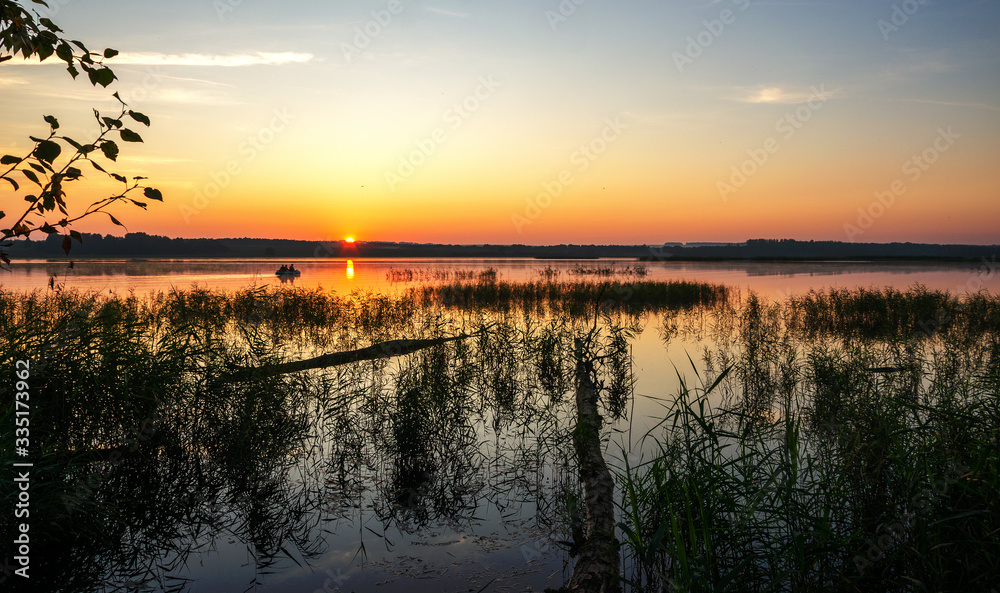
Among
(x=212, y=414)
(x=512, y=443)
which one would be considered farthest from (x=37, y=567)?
(x=512, y=443)

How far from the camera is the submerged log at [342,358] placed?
314 inches

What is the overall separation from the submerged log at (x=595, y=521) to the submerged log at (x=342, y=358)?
4531 millimetres

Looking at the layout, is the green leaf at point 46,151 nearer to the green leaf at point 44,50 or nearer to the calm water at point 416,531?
the green leaf at point 44,50

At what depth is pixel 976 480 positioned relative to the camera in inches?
167

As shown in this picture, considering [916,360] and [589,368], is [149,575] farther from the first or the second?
[916,360]

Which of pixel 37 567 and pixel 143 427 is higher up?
pixel 143 427

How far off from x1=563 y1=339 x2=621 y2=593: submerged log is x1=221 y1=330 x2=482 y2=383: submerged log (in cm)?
453

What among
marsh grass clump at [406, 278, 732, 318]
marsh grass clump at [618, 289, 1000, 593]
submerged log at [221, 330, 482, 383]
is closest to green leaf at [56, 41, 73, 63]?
marsh grass clump at [618, 289, 1000, 593]

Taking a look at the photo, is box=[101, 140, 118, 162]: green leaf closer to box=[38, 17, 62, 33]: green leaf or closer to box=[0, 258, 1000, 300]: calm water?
box=[38, 17, 62, 33]: green leaf

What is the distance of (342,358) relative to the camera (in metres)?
12.8

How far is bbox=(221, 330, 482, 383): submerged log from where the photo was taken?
798 centimetres

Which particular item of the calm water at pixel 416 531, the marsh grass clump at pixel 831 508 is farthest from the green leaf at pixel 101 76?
the calm water at pixel 416 531

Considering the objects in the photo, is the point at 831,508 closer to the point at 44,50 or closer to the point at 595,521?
the point at 595,521

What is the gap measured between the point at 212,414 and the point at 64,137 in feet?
19.7
